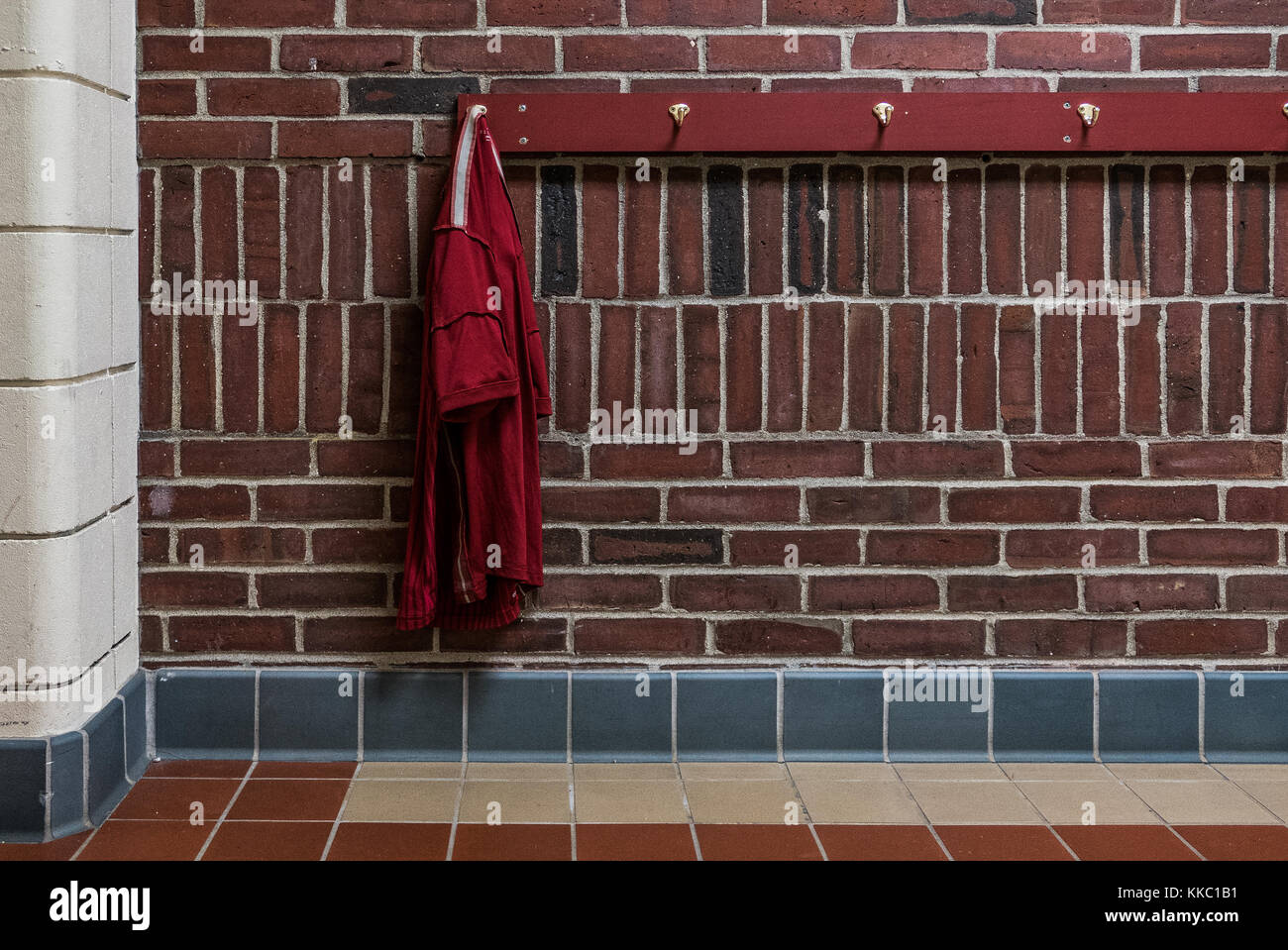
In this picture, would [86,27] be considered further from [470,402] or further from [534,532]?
[534,532]

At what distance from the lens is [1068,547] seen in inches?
130

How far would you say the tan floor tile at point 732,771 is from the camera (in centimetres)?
316

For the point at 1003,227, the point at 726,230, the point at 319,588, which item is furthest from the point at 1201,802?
the point at 319,588

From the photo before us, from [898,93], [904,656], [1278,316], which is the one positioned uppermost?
[898,93]

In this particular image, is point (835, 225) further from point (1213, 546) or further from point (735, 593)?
point (1213, 546)

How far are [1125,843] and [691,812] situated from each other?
0.92m

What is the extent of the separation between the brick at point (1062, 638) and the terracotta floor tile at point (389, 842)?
1.45 metres

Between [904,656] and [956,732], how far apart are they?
8.8 inches

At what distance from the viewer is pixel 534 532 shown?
3188mm

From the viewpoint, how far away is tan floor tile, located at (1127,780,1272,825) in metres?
2.92

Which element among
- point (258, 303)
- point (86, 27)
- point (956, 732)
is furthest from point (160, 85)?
point (956, 732)

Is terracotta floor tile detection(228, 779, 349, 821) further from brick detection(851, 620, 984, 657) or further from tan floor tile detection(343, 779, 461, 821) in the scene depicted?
brick detection(851, 620, 984, 657)

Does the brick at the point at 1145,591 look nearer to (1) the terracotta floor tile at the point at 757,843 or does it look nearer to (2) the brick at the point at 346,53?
(1) the terracotta floor tile at the point at 757,843

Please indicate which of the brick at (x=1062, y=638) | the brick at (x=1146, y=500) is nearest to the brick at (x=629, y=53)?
the brick at (x=1146, y=500)
